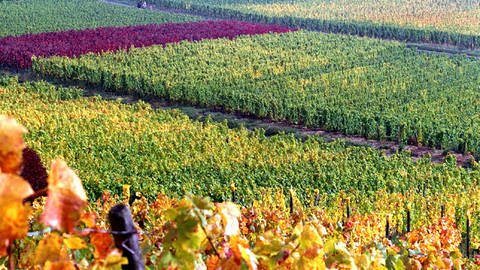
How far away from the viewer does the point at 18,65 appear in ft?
93.7

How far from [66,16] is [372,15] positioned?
15.1 m

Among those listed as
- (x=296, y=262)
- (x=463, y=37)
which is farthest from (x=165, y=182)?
(x=463, y=37)

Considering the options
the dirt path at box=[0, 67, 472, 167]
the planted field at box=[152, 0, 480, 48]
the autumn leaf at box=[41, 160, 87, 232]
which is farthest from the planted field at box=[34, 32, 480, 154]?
the autumn leaf at box=[41, 160, 87, 232]

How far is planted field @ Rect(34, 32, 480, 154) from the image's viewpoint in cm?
1923

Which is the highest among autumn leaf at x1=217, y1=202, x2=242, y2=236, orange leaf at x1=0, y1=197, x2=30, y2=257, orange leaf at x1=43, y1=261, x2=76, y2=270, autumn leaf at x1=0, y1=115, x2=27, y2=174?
autumn leaf at x1=0, y1=115, x2=27, y2=174

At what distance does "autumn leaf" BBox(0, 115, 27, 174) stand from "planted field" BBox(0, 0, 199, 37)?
3517 centimetres

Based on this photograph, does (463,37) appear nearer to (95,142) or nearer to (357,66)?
(357,66)

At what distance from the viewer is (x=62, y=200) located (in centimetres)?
146

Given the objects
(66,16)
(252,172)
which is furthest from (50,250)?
(66,16)

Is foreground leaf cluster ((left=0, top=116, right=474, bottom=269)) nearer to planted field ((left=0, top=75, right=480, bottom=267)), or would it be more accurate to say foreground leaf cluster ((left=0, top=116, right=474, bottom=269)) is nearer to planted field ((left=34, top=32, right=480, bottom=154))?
planted field ((left=0, top=75, right=480, bottom=267))

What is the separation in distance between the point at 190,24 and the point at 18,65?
10848mm

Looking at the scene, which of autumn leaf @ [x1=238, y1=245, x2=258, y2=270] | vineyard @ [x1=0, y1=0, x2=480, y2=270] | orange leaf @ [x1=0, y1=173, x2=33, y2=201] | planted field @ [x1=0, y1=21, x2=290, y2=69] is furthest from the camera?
planted field @ [x1=0, y1=21, x2=290, y2=69]

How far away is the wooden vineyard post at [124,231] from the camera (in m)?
2.12

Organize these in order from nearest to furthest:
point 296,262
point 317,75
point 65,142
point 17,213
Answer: point 17,213 → point 296,262 → point 65,142 → point 317,75
